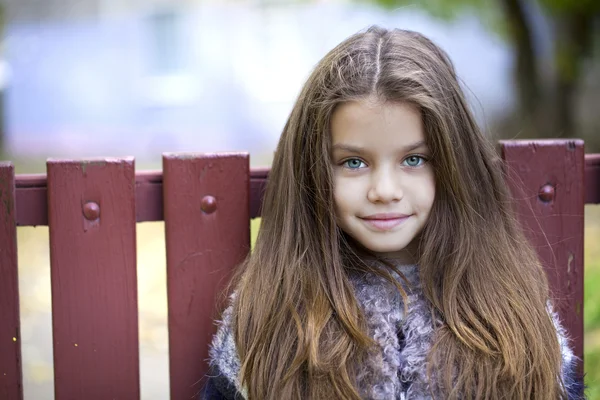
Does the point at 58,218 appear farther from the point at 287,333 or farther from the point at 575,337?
the point at 575,337

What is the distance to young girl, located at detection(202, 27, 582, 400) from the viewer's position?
68.4 inches

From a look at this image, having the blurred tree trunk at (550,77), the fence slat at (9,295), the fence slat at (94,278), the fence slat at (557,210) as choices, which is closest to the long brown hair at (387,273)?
the fence slat at (557,210)

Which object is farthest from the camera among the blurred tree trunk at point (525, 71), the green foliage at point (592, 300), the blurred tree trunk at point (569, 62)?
the blurred tree trunk at point (569, 62)

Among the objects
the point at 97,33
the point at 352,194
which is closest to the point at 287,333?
the point at 352,194

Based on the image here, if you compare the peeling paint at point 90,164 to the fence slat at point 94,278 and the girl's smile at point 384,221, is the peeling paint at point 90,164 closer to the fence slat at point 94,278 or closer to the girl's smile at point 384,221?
the fence slat at point 94,278

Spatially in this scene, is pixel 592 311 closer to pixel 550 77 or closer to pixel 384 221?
pixel 384 221

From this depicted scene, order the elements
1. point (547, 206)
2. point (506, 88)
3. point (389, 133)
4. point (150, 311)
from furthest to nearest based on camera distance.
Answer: point (506, 88), point (150, 311), point (547, 206), point (389, 133)

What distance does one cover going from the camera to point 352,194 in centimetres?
176

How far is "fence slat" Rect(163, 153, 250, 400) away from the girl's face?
36 cm

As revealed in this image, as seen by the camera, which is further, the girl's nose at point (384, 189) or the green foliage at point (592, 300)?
the green foliage at point (592, 300)

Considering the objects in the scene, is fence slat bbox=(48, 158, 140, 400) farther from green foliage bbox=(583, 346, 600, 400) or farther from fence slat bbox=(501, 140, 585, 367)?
green foliage bbox=(583, 346, 600, 400)

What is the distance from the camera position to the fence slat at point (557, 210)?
6.94 ft

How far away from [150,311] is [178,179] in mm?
3376

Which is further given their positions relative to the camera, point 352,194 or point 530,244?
point 530,244
